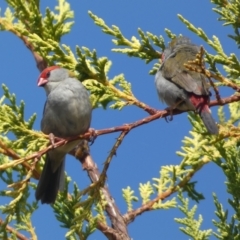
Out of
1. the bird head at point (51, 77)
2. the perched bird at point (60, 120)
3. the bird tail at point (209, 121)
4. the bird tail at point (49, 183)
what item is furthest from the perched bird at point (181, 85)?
the bird tail at point (49, 183)

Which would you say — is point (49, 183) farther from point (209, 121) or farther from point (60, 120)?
point (209, 121)

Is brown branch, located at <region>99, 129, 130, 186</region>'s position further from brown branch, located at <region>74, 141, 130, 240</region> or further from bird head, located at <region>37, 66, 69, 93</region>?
bird head, located at <region>37, 66, 69, 93</region>

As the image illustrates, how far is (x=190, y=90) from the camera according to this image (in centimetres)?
419

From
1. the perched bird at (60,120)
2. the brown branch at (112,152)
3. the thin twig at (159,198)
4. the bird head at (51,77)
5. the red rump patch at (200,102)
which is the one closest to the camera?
the brown branch at (112,152)

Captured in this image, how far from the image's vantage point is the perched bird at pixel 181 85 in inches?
159

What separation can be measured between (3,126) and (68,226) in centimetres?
98

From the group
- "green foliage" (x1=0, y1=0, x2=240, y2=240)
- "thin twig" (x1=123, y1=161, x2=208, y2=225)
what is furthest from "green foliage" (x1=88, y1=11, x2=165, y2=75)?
"thin twig" (x1=123, y1=161, x2=208, y2=225)

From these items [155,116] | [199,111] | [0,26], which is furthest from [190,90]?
[0,26]

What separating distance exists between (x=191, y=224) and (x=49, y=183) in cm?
130

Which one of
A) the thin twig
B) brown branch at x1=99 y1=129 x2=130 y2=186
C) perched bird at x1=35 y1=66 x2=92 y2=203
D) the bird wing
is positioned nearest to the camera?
brown branch at x1=99 y1=129 x2=130 y2=186

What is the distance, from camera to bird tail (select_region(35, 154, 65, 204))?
16.5 ft

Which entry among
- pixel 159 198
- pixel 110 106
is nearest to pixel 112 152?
pixel 110 106

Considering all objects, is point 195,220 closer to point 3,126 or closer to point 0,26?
point 3,126

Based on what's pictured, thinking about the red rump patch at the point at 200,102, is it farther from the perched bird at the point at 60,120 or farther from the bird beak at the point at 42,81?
the bird beak at the point at 42,81
